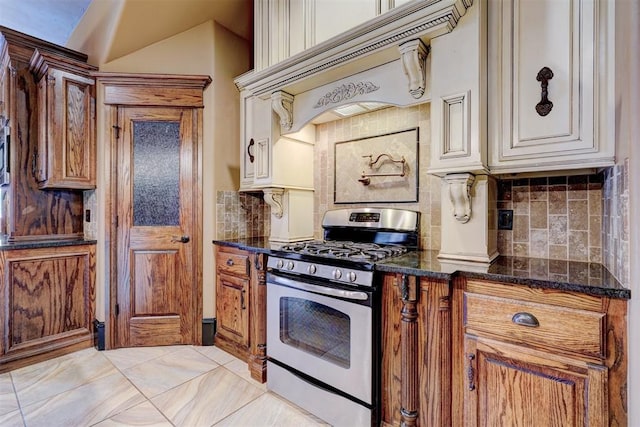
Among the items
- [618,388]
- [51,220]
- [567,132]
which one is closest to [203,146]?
[51,220]

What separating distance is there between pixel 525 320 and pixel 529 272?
21cm

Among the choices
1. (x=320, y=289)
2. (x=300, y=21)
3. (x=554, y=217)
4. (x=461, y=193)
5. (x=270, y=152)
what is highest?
(x=300, y=21)

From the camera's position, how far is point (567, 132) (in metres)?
1.37

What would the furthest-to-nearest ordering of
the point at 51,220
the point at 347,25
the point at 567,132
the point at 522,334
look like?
the point at 51,220, the point at 347,25, the point at 567,132, the point at 522,334

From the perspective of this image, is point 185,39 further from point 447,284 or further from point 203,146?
point 447,284

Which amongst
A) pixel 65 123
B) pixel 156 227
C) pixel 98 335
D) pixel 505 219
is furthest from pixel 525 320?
pixel 65 123

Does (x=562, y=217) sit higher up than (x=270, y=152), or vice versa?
(x=270, y=152)

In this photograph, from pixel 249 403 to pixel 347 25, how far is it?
2445 millimetres

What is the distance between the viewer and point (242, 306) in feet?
7.88

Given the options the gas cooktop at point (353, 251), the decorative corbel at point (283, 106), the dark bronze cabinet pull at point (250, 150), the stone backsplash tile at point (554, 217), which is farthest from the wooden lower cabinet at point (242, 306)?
the stone backsplash tile at point (554, 217)

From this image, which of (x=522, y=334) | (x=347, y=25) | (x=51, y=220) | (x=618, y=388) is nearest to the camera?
(x=618, y=388)

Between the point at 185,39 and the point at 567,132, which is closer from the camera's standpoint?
the point at 567,132

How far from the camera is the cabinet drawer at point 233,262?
2391 millimetres

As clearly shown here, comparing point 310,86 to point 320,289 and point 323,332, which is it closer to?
point 320,289
